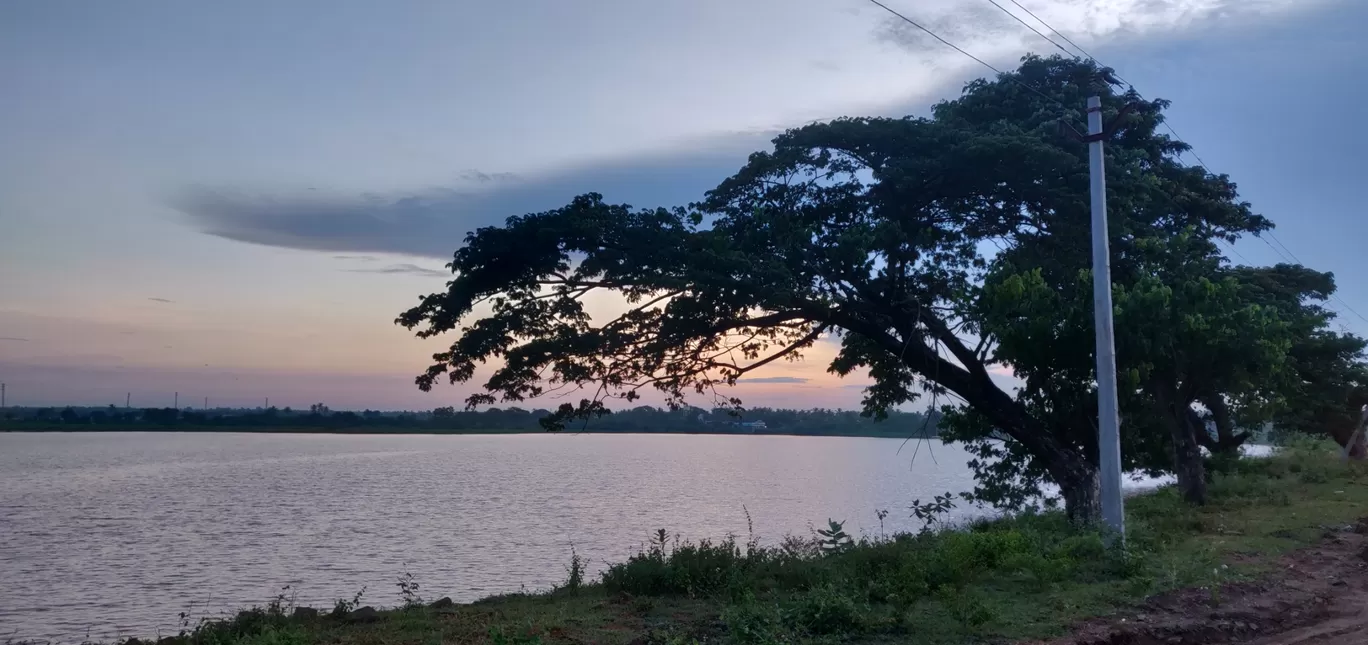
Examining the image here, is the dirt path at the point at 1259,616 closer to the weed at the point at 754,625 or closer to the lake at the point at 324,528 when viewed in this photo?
the weed at the point at 754,625

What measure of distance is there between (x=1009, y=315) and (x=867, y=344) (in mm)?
4457

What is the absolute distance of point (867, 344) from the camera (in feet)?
64.4

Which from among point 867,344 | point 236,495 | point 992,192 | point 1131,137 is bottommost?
point 236,495

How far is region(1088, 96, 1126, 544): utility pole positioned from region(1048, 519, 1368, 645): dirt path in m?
1.83

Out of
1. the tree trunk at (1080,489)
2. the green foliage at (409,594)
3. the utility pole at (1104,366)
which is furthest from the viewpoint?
the tree trunk at (1080,489)

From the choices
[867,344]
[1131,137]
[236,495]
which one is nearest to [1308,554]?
[867,344]

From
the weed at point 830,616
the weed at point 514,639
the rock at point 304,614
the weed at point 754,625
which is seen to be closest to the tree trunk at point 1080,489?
the weed at point 830,616

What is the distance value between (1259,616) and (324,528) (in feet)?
77.9

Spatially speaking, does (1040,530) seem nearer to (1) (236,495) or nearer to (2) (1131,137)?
(2) (1131,137)

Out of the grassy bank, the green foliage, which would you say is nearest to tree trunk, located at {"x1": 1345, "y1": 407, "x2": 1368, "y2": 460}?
the grassy bank

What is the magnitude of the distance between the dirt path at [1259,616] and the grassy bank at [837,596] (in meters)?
0.25

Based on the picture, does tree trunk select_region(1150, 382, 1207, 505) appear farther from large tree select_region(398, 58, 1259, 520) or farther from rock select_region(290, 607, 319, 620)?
rock select_region(290, 607, 319, 620)

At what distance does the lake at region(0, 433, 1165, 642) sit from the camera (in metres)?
17.4

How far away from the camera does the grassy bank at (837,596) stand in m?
8.41
